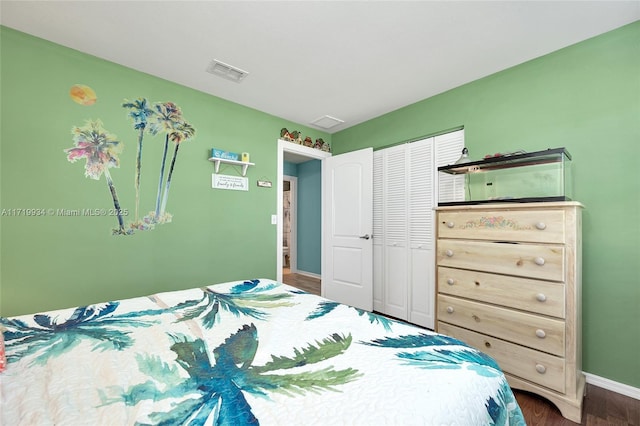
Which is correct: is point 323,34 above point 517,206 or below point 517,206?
above

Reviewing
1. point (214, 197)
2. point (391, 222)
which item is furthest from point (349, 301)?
point (214, 197)

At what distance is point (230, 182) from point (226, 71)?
43.0 inches

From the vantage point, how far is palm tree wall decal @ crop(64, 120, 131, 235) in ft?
7.15

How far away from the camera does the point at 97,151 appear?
2.26 m

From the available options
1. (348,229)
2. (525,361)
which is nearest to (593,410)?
(525,361)

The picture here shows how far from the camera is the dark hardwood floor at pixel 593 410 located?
1.64 meters

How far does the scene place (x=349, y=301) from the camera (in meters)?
3.65

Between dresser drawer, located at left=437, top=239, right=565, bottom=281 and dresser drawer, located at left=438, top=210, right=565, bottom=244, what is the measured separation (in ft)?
0.17

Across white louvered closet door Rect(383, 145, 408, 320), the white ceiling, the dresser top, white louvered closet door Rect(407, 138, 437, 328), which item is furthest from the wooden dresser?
the white ceiling

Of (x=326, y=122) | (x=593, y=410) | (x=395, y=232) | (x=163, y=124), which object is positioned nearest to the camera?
(x=593, y=410)

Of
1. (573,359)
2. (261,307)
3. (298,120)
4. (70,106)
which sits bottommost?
(573,359)

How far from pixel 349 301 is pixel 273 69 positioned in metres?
2.82

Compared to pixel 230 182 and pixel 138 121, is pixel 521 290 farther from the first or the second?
pixel 138 121

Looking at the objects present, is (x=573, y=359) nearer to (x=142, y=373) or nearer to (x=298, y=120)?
(x=142, y=373)
